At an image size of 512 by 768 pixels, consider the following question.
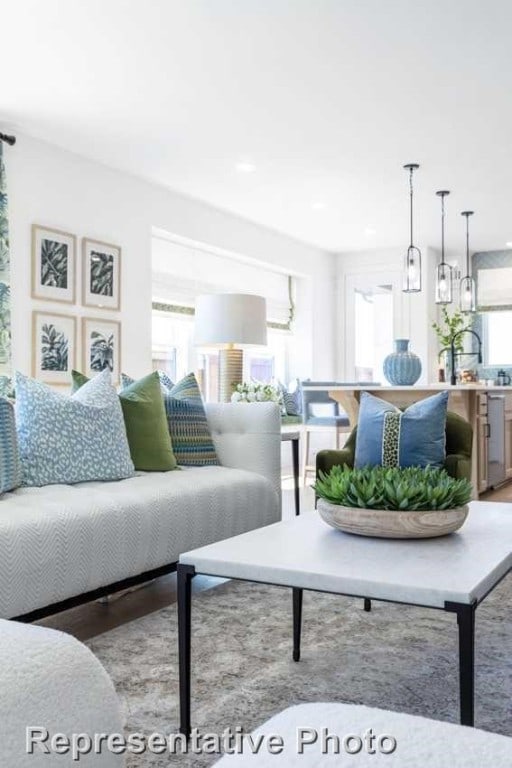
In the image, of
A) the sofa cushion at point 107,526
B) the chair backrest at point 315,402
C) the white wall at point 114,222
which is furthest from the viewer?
the chair backrest at point 315,402

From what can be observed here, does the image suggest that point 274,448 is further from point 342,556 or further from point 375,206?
point 375,206

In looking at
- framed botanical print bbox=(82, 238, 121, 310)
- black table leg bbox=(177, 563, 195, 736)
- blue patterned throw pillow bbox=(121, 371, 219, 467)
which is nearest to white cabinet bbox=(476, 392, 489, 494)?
blue patterned throw pillow bbox=(121, 371, 219, 467)

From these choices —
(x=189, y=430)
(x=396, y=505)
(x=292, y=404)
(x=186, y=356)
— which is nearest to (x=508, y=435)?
(x=292, y=404)

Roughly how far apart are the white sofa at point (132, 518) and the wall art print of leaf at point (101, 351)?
2402 mm

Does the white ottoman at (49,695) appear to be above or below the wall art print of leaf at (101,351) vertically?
below

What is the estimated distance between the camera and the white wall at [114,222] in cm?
509

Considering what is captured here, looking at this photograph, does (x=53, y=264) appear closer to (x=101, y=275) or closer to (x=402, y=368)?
(x=101, y=275)

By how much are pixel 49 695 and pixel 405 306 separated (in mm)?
8493

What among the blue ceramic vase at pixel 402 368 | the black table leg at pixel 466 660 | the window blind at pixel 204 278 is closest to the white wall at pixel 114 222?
the window blind at pixel 204 278

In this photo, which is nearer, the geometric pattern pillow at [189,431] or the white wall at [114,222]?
the geometric pattern pillow at [189,431]

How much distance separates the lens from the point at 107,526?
94.9 inches

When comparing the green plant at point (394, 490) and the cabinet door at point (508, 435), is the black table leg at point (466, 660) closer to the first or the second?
the green plant at point (394, 490)

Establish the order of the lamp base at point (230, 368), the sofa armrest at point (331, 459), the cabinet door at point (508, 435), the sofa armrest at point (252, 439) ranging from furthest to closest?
the cabinet door at point (508, 435), the lamp base at point (230, 368), the sofa armrest at point (252, 439), the sofa armrest at point (331, 459)

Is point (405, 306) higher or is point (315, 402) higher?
point (405, 306)
